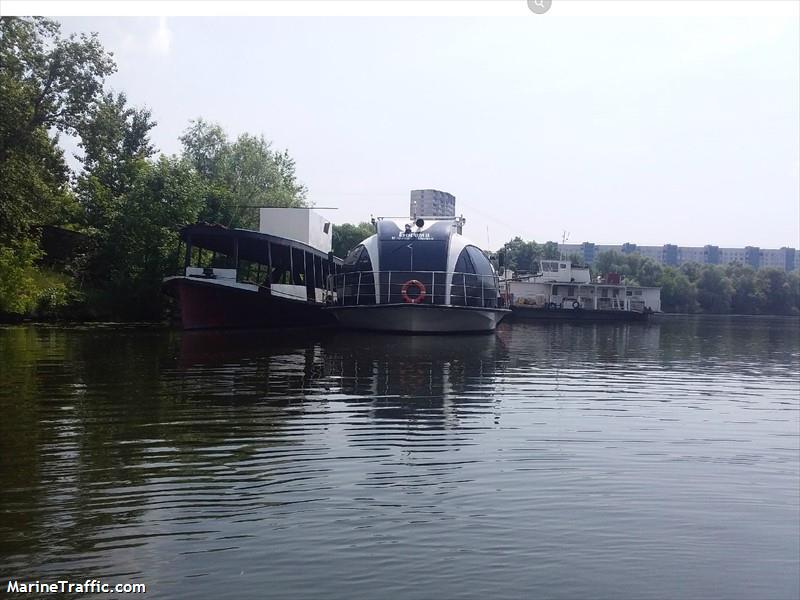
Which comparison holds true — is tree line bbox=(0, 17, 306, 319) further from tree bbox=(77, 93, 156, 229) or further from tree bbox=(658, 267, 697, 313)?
tree bbox=(658, 267, 697, 313)

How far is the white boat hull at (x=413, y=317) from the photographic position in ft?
106

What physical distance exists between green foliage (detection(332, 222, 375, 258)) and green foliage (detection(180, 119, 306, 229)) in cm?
2731

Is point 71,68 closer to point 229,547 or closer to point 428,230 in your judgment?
point 428,230

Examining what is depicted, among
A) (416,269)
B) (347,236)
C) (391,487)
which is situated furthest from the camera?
(347,236)

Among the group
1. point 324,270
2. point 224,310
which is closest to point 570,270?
point 324,270

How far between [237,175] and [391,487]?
5578cm

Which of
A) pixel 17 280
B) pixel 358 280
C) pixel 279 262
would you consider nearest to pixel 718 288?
pixel 279 262

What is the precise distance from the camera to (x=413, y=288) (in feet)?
110

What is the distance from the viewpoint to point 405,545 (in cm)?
580

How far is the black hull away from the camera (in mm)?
65125

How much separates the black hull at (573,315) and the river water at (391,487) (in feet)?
162

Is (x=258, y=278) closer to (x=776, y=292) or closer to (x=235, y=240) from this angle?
(x=235, y=240)

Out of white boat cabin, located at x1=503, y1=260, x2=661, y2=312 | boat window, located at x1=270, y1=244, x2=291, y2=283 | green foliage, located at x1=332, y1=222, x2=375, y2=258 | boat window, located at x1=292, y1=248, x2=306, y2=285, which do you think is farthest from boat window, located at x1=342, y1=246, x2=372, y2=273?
green foliage, located at x1=332, y1=222, x2=375, y2=258

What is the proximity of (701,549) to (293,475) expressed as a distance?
402cm
